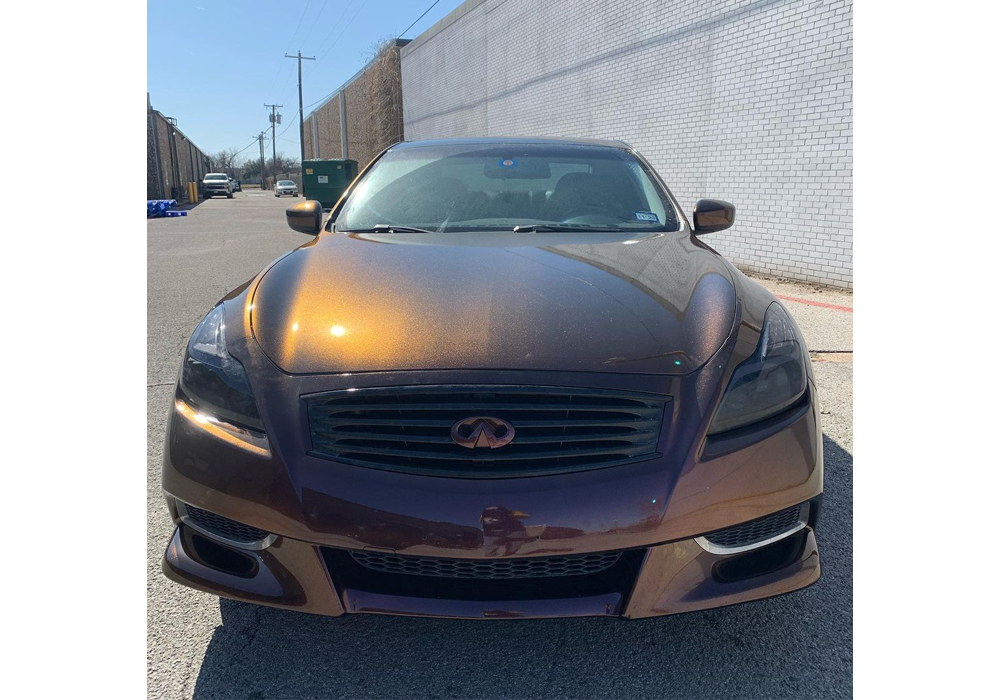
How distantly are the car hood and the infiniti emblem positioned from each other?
0.48 ft

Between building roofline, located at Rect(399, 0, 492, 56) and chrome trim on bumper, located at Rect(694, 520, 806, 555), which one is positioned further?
building roofline, located at Rect(399, 0, 492, 56)

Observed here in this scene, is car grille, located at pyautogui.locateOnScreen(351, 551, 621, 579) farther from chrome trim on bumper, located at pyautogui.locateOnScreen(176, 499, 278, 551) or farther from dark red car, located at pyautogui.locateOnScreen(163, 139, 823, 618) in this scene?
chrome trim on bumper, located at pyautogui.locateOnScreen(176, 499, 278, 551)

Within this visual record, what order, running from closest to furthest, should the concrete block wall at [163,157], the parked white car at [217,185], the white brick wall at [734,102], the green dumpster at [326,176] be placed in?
the white brick wall at [734,102] → the green dumpster at [326,176] → the concrete block wall at [163,157] → the parked white car at [217,185]

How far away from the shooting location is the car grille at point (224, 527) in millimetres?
1715

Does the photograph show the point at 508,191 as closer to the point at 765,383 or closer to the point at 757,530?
the point at 765,383

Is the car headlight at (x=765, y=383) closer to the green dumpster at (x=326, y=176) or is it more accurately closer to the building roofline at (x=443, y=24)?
the building roofline at (x=443, y=24)

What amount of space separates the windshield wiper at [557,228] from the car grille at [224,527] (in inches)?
65.4

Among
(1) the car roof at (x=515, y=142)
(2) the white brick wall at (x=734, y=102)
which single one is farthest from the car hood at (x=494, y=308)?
(2) the white brick wall at (x=734, y=102)

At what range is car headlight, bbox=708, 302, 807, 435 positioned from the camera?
1.75 meters

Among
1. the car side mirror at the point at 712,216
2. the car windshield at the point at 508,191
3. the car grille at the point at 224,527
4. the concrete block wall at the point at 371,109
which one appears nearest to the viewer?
the car grille at the point at 224,527

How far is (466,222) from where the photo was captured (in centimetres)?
302

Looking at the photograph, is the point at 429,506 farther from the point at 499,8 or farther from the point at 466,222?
the point at 499,8

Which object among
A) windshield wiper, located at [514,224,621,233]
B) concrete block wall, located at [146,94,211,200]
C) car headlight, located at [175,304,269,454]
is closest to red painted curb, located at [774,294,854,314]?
windshield wiper, located at [514,224,621,233]
